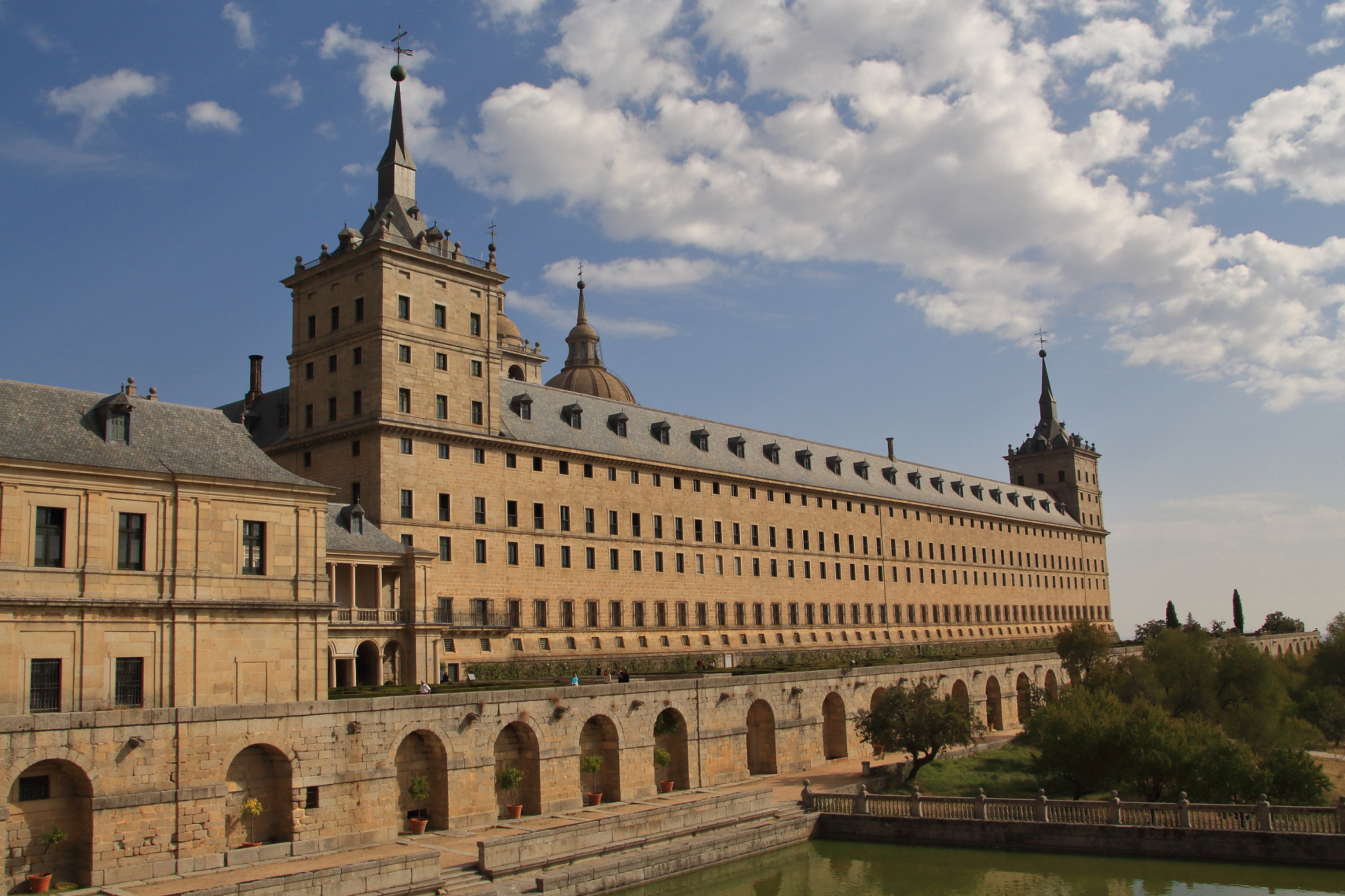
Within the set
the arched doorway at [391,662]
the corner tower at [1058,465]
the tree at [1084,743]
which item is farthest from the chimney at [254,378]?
the corner tower at [1058,465]

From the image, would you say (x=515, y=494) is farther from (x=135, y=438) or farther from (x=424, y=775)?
(x=135, y=438)

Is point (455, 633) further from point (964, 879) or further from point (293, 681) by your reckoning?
point (964, 879)

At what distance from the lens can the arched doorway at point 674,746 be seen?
4022 centimetres

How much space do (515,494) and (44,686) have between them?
3098 centimetres

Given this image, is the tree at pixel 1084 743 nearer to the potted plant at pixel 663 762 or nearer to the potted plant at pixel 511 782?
the potted plant at pixel 663 762

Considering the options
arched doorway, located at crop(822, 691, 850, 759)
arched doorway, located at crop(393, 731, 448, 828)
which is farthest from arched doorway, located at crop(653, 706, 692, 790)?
arched doorway, located at crop(822, 691, 850, 759)

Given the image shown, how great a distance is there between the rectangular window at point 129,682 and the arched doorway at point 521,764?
1018 cm

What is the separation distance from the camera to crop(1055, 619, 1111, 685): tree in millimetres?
69438

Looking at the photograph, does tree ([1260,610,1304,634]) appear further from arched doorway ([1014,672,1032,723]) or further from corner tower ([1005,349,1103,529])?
arched doorway ([1014,672,1032,723])

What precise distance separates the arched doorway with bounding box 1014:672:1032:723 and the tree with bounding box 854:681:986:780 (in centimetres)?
2404

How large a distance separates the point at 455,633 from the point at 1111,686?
35.9m

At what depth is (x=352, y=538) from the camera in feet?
148

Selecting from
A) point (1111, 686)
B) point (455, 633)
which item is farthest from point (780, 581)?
point (455, 633)

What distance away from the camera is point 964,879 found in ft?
108
